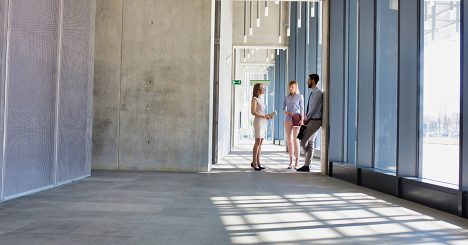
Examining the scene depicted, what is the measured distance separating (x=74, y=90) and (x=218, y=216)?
3.01 m

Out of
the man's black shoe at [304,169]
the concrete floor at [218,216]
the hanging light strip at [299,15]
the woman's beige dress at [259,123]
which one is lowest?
the concrete floor at [218,216]

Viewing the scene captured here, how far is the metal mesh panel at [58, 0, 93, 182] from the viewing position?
5.29 m

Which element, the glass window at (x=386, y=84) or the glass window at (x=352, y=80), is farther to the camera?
the glass window at (x=352, y=80)

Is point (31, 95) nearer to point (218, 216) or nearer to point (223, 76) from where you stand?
point (218, 216)

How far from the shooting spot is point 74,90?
559cm

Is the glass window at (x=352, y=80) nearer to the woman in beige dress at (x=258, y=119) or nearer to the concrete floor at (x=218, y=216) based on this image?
the concrete floor at (x=218, y=216)

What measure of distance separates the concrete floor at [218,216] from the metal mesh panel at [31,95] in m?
0.29

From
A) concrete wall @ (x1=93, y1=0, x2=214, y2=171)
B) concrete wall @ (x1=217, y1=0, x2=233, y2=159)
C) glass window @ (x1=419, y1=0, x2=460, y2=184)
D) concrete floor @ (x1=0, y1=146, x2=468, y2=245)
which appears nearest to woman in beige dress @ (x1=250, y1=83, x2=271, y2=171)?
concrete wall @ (x1=93, y1=0, x2=214, y2=171)

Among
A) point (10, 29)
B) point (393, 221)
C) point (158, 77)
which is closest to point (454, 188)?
point (393, 221)

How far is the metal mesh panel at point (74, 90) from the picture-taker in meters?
5.29

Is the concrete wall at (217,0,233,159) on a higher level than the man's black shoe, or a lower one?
higher

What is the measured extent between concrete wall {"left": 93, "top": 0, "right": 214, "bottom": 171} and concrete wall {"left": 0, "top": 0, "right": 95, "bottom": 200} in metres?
1.05

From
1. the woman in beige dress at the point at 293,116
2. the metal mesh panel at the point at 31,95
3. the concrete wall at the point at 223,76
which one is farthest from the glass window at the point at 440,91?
the concrete wall at the point at 223,76

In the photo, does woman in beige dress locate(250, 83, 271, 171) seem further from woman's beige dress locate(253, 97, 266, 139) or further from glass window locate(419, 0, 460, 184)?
glass window locate(419, 0, 460, 184)
